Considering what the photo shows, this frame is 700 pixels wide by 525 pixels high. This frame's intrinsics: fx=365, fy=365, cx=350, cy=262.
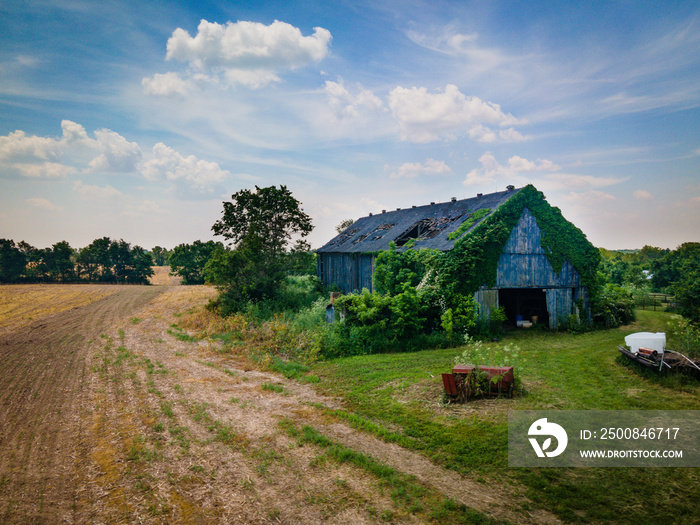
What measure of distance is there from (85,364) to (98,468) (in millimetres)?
8330

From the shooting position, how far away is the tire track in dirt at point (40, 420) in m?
5.39

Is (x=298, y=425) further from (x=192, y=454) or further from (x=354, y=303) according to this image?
(x=354, y=303)

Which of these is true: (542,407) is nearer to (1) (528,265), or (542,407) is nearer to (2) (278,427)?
(2) (278,427)

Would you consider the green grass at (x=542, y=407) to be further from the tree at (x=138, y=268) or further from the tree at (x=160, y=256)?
the tree at (x=160, y=256)

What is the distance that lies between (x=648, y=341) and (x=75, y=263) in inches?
2497

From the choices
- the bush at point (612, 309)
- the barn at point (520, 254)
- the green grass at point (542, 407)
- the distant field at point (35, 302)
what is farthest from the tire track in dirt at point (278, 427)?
the bush at point (612, 309)

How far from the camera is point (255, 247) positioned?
23312 mm

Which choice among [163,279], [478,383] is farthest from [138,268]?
[478,383]

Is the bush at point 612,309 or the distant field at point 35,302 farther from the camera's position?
the distant field at point 35,302

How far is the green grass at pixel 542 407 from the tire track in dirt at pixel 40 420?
204 inches

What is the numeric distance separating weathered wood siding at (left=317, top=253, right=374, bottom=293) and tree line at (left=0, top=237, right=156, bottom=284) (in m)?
35.8

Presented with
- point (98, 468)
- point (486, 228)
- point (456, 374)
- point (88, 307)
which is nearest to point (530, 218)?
point (486, 228)

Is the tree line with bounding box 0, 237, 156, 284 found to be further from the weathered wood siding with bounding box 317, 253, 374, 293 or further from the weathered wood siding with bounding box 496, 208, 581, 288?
the weathered wood siding with bounding box 496, 208, 581, 288

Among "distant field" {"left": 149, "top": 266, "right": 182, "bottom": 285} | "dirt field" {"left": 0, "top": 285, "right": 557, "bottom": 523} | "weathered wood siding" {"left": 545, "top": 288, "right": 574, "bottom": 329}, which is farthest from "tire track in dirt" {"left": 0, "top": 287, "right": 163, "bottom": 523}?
"distant field" {"left": 149, "top": 266, "right": 182, "bottom": 285}
